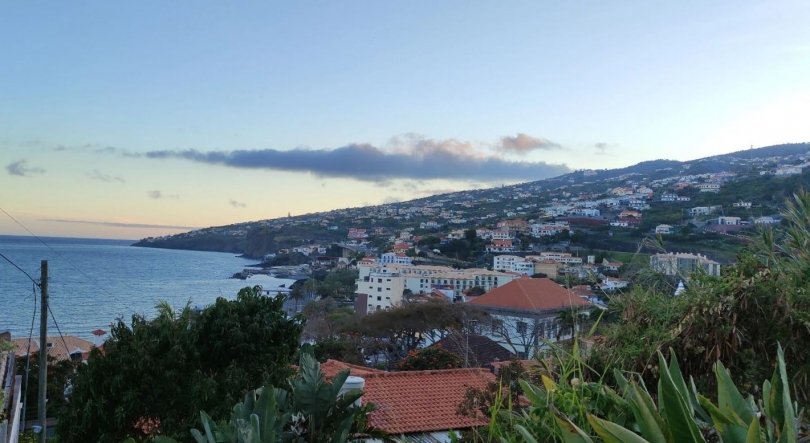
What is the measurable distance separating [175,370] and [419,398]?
464 cm

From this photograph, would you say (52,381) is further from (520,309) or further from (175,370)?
(520,309)

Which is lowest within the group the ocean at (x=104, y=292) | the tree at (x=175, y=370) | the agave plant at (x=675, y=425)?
the ocean at (x=104, y=292)

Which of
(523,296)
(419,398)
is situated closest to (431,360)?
(419,398)

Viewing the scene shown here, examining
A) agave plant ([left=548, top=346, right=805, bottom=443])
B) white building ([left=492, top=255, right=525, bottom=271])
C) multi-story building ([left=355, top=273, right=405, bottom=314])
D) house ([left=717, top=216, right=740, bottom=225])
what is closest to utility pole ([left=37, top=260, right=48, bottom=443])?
agave plant ([left=548, top=346, right=805, bottom=443])

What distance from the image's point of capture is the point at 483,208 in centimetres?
12550

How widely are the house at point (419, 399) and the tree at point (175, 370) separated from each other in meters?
1.97

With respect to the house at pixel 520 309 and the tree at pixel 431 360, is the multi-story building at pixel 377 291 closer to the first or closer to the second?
the house at pixel 520 309

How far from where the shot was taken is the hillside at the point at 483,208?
97625 mm

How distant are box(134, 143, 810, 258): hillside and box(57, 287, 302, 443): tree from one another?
210 ft

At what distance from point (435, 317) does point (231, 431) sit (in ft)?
78.5

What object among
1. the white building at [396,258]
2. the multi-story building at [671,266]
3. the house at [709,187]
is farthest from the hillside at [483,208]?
the multi-story building at [671,266]

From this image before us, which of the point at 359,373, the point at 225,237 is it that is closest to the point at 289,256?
the point at 225,237

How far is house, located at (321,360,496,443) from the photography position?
9.73 m

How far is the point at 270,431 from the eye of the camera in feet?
8.98
